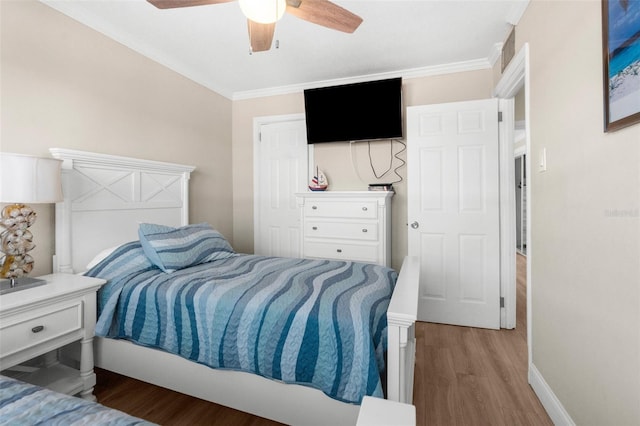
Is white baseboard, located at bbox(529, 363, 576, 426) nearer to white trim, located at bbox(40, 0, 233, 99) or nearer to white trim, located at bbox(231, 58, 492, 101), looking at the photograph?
white trim, located at bbox(231, 58, 492, 101)

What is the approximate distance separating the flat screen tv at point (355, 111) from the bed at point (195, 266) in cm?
142

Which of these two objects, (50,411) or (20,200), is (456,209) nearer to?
(50,411)

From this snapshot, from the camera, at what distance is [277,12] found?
1.42 m

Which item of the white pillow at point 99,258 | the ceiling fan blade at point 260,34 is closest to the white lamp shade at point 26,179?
the white pillow at point 99,258

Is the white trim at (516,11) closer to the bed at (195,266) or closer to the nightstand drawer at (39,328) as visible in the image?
the bed at (195,266)

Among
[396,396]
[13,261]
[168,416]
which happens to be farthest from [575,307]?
[13,261]

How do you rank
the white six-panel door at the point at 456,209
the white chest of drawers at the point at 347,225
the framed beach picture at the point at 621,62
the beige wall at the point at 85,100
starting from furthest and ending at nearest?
the white chest of drawers at the point at 347,225 → the white six-panel door at the point at 456,209 → the beige wall at the point at 85,100 → the framed beach picture at the point at 621,62

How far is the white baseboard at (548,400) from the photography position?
4.88ft

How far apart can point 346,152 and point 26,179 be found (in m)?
2.64

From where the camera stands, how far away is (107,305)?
177 cm

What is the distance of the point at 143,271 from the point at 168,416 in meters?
0.84

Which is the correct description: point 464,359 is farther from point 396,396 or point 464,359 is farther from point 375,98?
point 375,98

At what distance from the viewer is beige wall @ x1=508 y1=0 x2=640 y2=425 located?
106cm

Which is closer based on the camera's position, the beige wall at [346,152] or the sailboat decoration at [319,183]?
the beige wall at [346,152]
